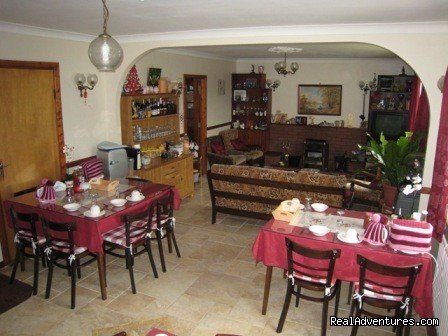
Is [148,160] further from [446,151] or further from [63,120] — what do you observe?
[446,151]

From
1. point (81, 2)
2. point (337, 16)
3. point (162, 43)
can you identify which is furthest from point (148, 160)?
point (337, 16)

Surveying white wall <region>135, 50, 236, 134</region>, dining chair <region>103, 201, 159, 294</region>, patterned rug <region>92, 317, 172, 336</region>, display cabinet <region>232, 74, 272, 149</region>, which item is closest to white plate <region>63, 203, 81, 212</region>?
dining chair <region>103, 201, 159, 294</region>

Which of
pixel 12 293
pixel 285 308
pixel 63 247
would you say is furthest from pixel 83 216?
pixel 285 308

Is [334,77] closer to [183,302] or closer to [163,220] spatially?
[163,220]

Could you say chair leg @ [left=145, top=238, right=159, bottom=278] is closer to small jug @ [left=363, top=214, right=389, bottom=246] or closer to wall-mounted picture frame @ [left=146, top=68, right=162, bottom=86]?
small jug @ [left=363, top=214, right=389, bottom=246]

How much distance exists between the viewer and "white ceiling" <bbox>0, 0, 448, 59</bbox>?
3.60 m

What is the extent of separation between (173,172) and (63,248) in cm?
339

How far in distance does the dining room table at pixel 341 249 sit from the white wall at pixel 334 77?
712 cm

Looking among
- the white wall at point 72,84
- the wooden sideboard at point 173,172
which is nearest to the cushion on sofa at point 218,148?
the wooden sideboard at point 173,172

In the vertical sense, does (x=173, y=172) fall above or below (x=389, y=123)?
below

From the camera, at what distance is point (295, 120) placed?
36.9 ft

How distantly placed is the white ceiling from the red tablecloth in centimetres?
221

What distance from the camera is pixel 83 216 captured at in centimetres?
421

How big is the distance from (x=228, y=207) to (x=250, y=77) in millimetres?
5897
